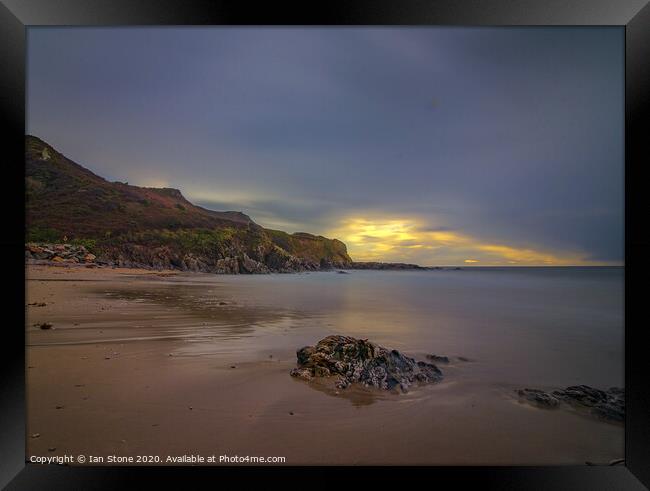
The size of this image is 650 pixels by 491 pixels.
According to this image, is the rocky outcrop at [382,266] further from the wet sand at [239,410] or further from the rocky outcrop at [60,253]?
the rocky outcrop at [60,253]

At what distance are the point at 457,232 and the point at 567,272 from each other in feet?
3.68

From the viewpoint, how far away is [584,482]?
1779 mm

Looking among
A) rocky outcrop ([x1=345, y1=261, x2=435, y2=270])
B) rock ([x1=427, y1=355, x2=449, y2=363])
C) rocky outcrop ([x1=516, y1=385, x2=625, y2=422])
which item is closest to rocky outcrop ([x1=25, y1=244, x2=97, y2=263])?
rocky outcrop ([x1=345, y1=261, x2=435, y2=270])

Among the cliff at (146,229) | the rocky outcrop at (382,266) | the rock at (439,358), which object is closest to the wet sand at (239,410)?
the rock at (439,358)

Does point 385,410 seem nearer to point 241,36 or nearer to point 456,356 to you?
point 456,356

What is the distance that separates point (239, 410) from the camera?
186 cm

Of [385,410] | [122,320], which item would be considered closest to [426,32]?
[385,410]

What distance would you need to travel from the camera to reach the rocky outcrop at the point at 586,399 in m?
1.93

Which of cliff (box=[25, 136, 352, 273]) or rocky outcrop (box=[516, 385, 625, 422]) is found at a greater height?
cliff (box=[25, 136, 352, 273])

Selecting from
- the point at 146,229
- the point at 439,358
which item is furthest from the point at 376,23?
the point at 146,229

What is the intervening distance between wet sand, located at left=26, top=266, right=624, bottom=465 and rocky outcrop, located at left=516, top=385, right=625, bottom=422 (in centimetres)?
7

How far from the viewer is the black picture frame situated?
69.0 inches

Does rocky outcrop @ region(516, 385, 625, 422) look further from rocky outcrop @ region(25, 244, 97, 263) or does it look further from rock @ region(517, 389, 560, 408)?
rocky outcrop @ region(25, 244, 97, 263)

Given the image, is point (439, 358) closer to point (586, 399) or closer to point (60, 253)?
point (586, 399)
